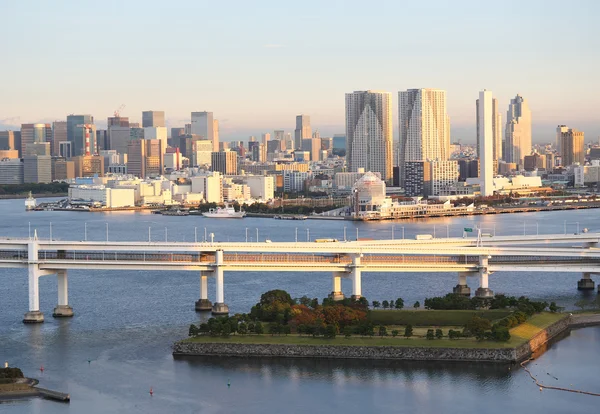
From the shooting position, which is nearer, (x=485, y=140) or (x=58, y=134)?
(x=485, y=140)

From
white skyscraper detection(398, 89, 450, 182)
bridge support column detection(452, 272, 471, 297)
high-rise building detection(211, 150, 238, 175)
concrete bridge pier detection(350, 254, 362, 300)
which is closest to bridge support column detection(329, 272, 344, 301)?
concrete bridge pier detection(350, 254, 362, 300)

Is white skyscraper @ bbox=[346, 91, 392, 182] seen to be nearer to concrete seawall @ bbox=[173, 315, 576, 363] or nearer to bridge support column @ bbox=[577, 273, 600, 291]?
bridge support column @ bbox=[577, 273, 600, 291]

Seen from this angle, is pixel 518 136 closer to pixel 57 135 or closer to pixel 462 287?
pixel 57 135

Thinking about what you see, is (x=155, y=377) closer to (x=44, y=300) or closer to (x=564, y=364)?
(x=564, y=364)

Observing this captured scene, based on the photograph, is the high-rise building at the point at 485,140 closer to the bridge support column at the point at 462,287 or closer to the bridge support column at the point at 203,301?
the bridge support column at the point at 462,287

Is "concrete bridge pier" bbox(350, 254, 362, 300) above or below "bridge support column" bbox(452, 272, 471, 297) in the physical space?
above

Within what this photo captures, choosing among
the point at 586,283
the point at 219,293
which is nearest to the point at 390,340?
the point at 219,293

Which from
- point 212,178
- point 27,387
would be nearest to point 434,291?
point 27,387
